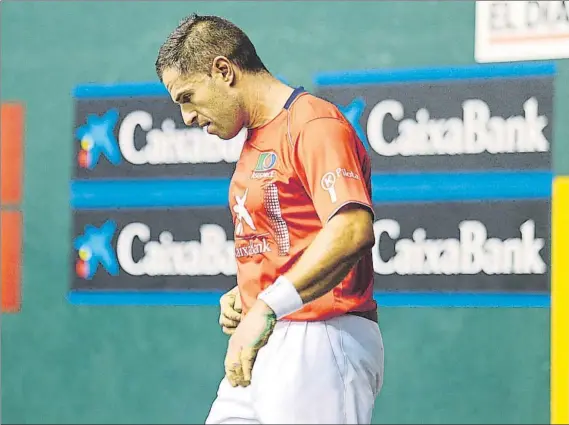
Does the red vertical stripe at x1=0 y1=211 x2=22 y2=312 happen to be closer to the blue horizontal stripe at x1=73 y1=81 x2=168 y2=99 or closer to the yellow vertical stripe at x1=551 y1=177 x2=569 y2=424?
the blue horizontal stripe at x1=73 y1=81 x2=168 y2=99

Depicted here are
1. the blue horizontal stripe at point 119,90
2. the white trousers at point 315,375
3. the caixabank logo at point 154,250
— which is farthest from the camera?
the blue horizontal stripe at point 119,90

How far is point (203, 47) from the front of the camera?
9.48ft

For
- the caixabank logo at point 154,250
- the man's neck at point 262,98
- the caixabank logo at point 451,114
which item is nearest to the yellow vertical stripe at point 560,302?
the caixabank logo at point 451,114

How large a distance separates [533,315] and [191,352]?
1.61 m

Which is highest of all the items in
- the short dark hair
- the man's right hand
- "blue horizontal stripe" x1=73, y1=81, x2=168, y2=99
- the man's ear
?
"blue horizontal stripe" x1=73, y1=81, x2=168, y2=99

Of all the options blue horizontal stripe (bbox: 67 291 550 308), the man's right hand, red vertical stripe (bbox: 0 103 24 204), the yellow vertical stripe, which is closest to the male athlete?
the man's right hand

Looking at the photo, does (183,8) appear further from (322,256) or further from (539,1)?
(322,256)

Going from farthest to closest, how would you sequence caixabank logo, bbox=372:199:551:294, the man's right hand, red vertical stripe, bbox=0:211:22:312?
red vertical stripe, bbox=0:211:22:312 < caixabank logo, bbox=372:199:551:294 < the man's right hand

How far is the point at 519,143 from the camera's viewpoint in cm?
482

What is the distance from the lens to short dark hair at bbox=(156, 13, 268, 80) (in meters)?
2.89

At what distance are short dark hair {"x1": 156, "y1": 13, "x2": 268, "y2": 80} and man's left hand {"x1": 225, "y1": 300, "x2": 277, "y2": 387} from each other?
675 mm

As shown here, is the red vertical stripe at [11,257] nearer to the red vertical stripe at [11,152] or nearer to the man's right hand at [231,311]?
the red vertical stripe at [11,152]

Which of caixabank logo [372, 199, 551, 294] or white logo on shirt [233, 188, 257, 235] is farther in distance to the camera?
caixabank logo [372, 199, 551, 294]

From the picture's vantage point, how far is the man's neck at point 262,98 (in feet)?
9.52
